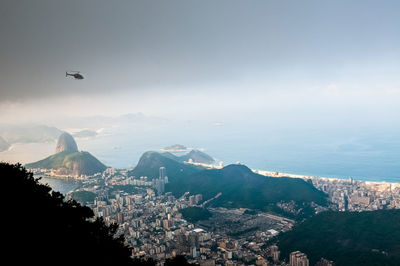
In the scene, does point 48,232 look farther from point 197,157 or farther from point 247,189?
point 197,157

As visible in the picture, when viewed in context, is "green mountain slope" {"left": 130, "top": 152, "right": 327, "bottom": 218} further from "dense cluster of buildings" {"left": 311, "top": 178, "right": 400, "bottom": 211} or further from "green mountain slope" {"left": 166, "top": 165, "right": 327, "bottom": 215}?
"dense cluster of buildings" {"left": 311, "top": 178, "right": 400, "bottom": 211}

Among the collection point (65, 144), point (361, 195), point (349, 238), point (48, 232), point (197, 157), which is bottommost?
point (349, 238)

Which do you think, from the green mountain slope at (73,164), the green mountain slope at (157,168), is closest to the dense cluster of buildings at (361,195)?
the green mountain slope at (157,168)

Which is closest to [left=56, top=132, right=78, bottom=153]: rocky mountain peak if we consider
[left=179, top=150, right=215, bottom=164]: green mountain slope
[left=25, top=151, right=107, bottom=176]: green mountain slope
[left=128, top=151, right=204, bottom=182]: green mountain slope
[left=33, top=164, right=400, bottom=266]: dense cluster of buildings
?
[left=25, top=151, right=107, bottom=176]: green mountain slope

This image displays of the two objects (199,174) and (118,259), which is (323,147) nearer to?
(199,174)

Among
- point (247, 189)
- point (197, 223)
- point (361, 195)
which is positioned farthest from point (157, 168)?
point (361, 195)

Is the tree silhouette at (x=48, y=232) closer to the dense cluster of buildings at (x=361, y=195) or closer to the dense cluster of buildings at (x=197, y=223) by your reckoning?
the dense cluster of buildings at (x=197, y=223)

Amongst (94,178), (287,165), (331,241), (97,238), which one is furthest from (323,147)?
(97,238)
